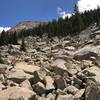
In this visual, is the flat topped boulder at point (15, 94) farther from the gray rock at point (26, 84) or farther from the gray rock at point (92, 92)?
the gray rock at point (92, 92)

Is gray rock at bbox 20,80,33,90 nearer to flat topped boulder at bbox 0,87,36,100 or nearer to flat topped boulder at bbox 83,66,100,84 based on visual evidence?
flat topped boulder at bbox 0,87,36,100

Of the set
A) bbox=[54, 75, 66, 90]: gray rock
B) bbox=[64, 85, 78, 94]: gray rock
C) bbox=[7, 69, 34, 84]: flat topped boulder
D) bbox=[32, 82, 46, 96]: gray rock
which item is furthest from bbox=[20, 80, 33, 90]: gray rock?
bbox=[64, 85, 78, 94]: gray rock

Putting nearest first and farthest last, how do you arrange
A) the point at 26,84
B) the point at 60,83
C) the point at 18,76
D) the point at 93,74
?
the point at 26,84
the point at 60,83
the point at 93,74
the point at 18,76

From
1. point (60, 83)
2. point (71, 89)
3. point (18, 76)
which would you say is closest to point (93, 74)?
point (60, 83)

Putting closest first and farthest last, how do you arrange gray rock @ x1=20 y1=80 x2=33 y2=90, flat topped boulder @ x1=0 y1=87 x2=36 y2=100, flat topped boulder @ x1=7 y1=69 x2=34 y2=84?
1. flat topped boulder @ x1=0 y1=87 x2=36 y2=100
2. gray rock @ x1=20 y1=80 x2=33 y2=90
3. flat topped boulder @ x1=7 y1=69 x2=34 y2=84

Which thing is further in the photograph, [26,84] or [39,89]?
[26,84]

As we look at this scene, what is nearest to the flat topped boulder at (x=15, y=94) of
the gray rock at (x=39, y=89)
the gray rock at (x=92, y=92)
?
the gray rock at (x=39, y=89)

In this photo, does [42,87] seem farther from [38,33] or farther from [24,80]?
[38,33]

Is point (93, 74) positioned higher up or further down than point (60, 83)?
higher up

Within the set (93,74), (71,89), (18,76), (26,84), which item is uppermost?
(18,76)

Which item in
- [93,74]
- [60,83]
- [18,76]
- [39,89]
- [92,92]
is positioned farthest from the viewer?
[18,76]

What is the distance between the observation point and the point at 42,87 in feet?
59.1

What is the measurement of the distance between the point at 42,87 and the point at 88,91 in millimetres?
3691

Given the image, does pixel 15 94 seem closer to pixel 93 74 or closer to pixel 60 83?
pixel 60 83
